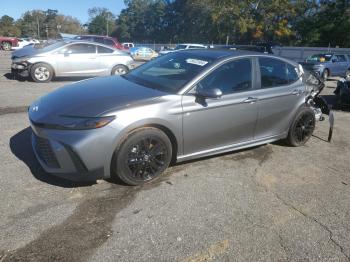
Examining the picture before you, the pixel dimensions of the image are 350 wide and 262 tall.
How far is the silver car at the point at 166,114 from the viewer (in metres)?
3.84

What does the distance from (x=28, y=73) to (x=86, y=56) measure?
78.3 inches

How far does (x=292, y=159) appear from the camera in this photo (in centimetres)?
552

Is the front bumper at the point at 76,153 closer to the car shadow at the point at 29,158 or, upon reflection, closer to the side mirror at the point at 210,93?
the car shadow at the point at 29,158

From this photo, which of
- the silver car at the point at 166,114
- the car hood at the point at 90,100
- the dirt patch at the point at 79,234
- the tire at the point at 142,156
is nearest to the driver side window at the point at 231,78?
the silver car at the point at 166,114

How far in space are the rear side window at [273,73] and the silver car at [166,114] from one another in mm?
15

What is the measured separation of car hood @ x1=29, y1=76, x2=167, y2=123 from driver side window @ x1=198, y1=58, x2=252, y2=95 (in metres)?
0.69

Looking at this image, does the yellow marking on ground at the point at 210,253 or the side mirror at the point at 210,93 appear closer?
the yellow marking on ground at the point at 210,253

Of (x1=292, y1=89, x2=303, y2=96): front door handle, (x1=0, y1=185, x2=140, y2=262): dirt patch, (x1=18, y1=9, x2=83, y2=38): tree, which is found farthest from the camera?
(x1=18, y1=9, x2=83, y2=38): tree

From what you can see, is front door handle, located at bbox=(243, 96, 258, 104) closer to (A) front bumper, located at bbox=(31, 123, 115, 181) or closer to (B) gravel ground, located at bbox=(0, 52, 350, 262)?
(B) gravel ground, located at bbox=(0, 52, 350, 262)

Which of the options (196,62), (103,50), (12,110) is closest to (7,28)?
(103,50)

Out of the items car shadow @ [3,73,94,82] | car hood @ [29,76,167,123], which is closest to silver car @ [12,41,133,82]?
car shadow @ [3,73,94,82]

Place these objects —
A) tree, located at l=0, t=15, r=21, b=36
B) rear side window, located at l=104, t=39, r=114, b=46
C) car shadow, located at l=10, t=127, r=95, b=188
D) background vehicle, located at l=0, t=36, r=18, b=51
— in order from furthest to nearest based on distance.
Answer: tree, located at l=0, t=15, r=21, b=36 < background vehicle, located at l=0, t=36, r=18, b=51 < rear side window, located at l=104, t=39, r=114, b=46 < car shadow, located at l=10, t=127, r=95, b=188

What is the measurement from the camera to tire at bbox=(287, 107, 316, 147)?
230 inches

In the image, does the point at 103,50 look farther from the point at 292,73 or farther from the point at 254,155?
the point at 254,155
